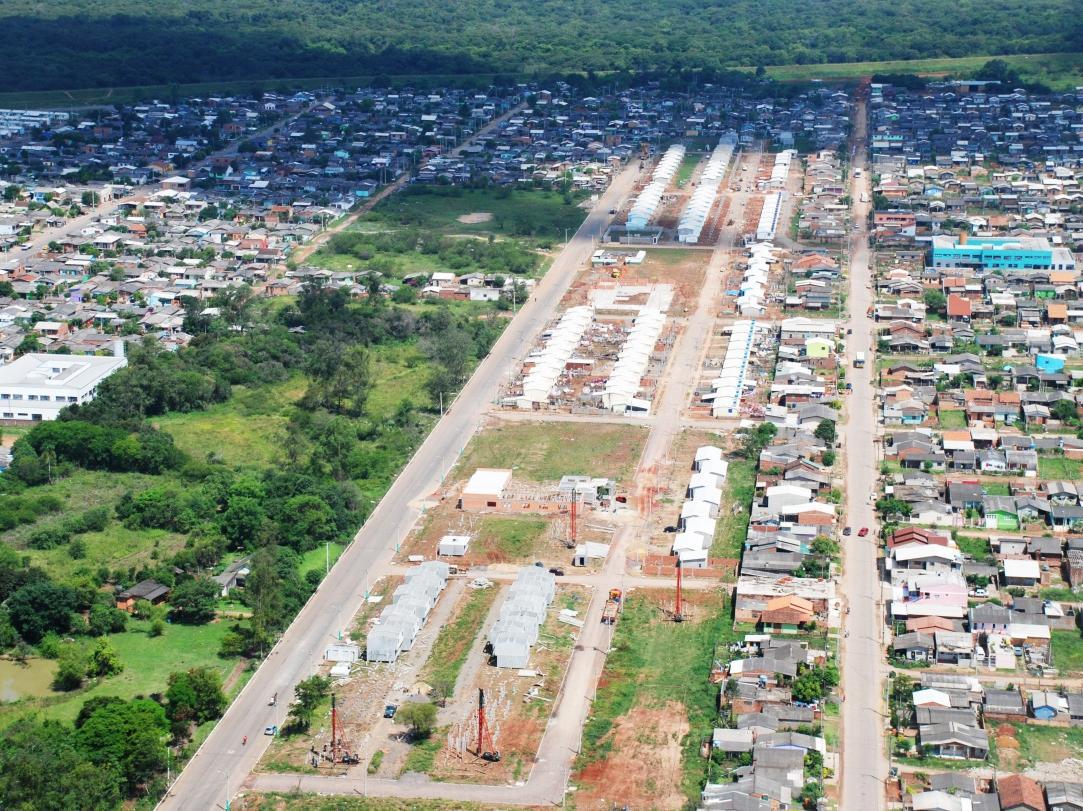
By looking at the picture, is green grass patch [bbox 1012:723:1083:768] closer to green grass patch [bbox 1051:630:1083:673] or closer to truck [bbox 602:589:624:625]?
green grass patch [bbox 1051:630:1083:673]

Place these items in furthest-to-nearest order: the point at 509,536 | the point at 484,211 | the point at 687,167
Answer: the point at 687,167
the point at 484,211
the point at 509,536

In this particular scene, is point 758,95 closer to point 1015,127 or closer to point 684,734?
point 1015,127

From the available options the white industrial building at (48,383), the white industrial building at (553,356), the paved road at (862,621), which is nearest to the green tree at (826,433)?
the paved road at (862,621)

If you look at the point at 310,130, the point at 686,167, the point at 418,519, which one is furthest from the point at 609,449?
the point at 310,130

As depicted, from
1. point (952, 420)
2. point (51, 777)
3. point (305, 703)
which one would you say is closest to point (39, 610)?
point (305, 703)

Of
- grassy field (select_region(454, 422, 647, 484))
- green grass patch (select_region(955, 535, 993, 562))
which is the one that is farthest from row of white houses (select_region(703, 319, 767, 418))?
green grass patch (select_region(955, 535, 993, 562))

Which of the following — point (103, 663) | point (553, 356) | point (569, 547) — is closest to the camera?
point (103, 663)

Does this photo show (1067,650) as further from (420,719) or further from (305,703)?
(305,703)
